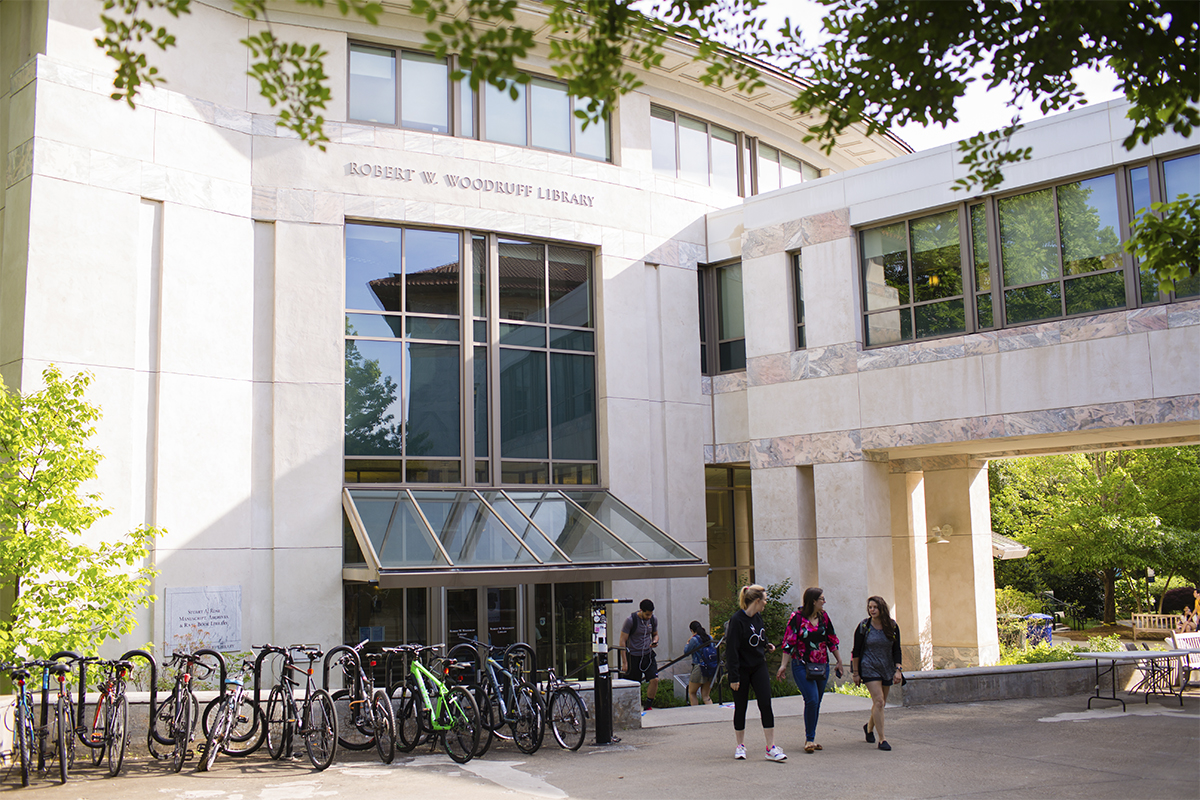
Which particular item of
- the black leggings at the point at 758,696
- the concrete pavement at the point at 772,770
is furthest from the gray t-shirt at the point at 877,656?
the black leggings at the point at 758,696

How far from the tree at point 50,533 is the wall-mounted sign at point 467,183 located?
6.78 meters

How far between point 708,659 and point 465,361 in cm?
650

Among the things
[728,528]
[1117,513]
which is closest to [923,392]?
[728,528]

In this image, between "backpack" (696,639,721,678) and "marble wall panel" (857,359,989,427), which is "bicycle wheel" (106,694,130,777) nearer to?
"backpack" (696,639,721,678)

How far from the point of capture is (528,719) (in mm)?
11594

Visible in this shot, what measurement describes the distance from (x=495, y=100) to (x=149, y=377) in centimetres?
801

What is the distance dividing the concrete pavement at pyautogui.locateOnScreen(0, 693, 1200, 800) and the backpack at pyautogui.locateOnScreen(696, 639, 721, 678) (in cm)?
261

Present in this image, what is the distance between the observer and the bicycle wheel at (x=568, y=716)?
11841 mm

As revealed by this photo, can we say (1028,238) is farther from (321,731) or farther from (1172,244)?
(321,731)

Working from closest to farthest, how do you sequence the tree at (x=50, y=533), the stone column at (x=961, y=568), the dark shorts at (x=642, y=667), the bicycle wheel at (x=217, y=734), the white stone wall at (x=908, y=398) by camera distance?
1. the bicycle wheel at (x=217, y=734)
2. the tree at (x=50, y=533)
3. the dark shorts at (x=642, y=667)
4. the white stone wall at (x=908, y=398)
5. the stone column at (x=961, y=568)

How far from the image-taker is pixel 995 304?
16844 mm

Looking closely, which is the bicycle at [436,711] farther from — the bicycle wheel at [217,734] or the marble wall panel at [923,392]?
the marble wall panel at [923,392]

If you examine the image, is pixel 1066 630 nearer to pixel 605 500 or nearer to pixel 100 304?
pixel 605 500

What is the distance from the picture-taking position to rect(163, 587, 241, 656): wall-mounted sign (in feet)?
49.3
